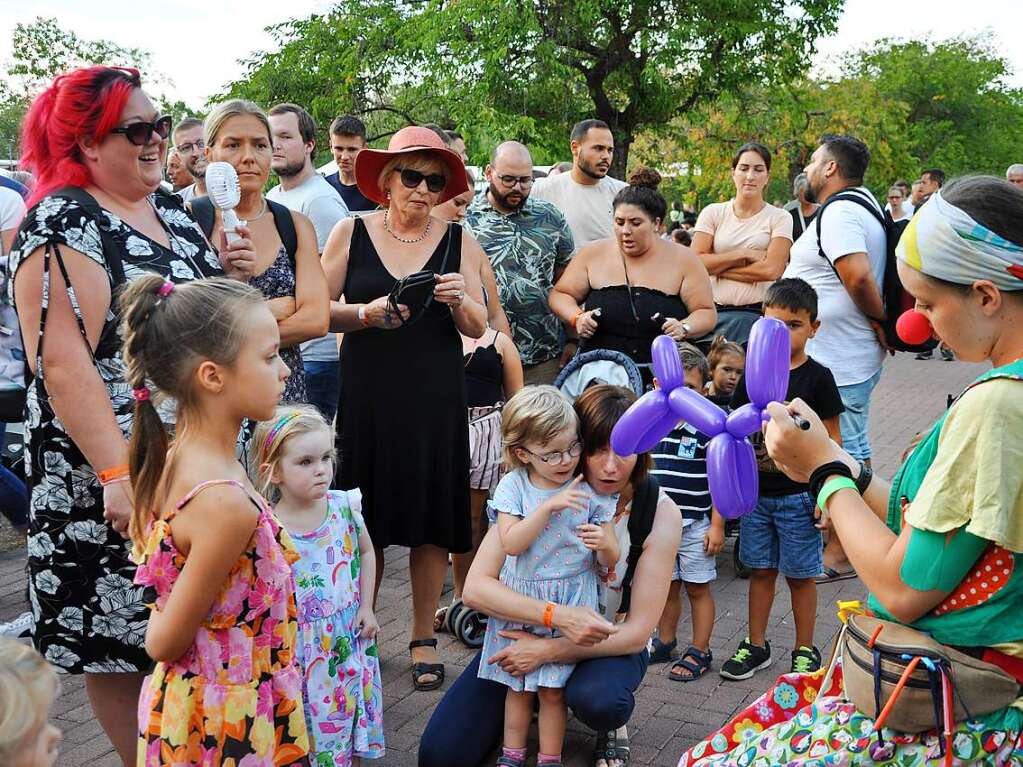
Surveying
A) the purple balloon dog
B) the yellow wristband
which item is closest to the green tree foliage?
the purple balloon dog

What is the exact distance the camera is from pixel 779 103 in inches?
904

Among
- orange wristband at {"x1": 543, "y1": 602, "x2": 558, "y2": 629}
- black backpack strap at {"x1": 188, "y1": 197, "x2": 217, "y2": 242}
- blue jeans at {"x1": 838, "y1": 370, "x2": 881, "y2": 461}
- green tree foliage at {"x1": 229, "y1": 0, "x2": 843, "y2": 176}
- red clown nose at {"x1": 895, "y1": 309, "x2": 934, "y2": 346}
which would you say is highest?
green tree foliage at {"x1": 229, "y1": 0, "x2": 843, "y2": 176}

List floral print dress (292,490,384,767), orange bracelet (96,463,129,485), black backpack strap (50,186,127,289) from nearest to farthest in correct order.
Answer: orange bracelet (96,463,129,485) → black backpack strap (50,186,127,289) → floral print dress (292,490,384,767)

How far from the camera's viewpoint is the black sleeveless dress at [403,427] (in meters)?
4.10

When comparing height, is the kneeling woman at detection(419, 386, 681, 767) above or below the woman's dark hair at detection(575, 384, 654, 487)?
below

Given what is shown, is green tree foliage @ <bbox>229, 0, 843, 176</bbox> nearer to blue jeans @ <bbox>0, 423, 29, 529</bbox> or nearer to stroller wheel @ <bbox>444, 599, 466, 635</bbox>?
blue jeans @ <bbox>0, 423, 29, 529</bbox>

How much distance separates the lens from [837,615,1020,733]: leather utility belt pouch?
6.21ft

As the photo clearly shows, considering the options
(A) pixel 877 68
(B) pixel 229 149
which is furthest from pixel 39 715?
(A) pixel 877 68

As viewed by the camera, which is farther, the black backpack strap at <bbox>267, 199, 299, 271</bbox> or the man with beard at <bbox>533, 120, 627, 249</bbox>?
the man with beard at <bbox>533, 120, 627, 249</bbox>

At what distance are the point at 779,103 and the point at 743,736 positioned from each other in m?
22.6

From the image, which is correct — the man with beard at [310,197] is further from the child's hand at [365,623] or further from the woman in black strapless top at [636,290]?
the child's hand at [365,623]

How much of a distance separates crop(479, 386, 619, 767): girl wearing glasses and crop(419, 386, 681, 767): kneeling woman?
0.18 ft

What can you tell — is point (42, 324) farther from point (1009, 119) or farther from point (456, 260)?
point (1009, 119)

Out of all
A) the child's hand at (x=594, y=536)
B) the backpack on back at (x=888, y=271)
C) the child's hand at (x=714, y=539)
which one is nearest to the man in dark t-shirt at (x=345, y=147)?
the backpack on back at (x=888, y=271)
